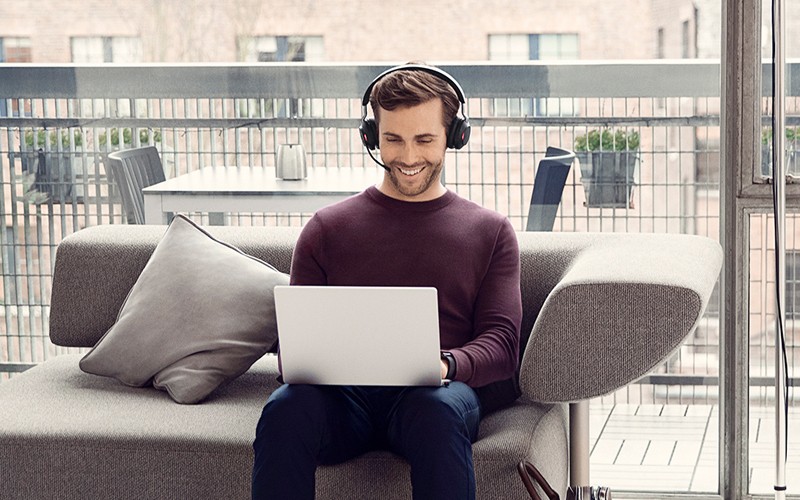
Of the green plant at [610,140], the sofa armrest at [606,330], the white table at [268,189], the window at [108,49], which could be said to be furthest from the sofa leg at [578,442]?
the window at [108,49]

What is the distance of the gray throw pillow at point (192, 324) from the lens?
2668mm

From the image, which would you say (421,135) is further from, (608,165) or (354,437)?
(608,165)

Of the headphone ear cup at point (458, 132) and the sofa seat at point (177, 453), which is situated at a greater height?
the headphone ear cup at point (458, 132)

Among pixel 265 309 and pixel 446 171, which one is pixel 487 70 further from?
pixel 265 309

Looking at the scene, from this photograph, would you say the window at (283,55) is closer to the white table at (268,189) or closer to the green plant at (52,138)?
the white table at (268,189)

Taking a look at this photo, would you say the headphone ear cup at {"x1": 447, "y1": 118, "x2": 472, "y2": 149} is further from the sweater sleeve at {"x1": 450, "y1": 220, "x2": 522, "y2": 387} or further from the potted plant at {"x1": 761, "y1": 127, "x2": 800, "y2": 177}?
the potted plant at {"x1": 761, "y1": 127, "x2": 800, "y2": 177}

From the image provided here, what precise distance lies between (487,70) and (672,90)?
0.50 metres

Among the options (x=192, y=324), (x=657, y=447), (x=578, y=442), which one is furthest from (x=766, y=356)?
(x=192, y=324)

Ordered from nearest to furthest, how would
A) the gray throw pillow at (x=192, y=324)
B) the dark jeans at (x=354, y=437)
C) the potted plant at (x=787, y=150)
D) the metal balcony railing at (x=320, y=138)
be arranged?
the dark jeans at (x=354, y=437)
the gray throw pillow at (x=192, y=324)
the potted plant at (x=787, y=150)
the metal balcony railing at (x=320, y=138)

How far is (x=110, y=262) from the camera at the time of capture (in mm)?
2953

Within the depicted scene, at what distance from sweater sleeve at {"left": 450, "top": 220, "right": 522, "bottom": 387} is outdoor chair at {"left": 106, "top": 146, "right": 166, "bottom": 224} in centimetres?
123

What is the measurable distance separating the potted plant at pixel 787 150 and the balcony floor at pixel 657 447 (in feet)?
2.20

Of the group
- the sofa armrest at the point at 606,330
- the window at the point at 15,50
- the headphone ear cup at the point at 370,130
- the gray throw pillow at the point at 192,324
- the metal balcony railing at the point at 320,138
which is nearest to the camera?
the sofa armrest at the point at 606,330

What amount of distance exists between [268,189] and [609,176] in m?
0.95
